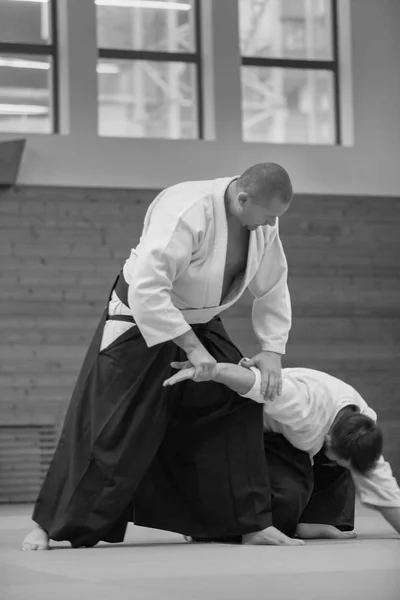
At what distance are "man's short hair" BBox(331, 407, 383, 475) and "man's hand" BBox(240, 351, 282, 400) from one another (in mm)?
246

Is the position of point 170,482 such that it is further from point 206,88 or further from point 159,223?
point 206,88

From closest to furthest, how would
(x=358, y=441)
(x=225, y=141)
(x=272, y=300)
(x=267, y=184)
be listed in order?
(x=267, y=184) < (x=358, y=441) < (x=272, y=300) < (x=225, y=141)

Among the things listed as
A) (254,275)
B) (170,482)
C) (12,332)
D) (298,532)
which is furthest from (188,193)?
(12,332)

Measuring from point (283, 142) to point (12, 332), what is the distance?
2596 mm

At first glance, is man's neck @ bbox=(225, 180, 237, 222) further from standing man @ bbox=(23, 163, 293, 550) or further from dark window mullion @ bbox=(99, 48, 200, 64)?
dark window mullion @ bbox=(99, 48, 200, 64)

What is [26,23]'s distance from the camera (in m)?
7.77

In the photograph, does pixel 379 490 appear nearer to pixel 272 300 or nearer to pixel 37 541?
pixel 272 300

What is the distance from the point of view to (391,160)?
817 cm

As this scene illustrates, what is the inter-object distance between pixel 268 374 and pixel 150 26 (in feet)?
18.6

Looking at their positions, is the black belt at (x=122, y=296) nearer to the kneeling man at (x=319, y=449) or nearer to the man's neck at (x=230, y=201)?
the kneeling man at (x=319, y=449)

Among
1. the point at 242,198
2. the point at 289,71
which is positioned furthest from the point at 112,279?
the point at 242,198

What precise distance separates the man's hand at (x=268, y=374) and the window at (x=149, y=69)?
201 inches

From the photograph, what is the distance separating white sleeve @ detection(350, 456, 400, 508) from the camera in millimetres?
2984

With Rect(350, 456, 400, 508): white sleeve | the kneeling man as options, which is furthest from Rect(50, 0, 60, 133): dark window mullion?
Rect(350, 456, 400, 508): white sleeve
